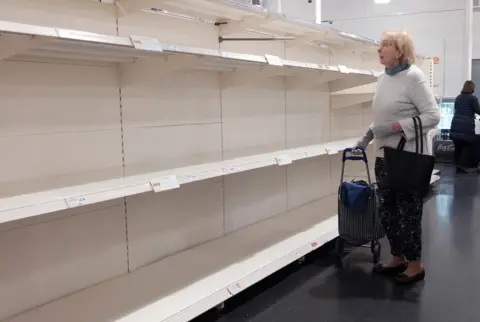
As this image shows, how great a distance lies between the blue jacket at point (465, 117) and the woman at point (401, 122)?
521 centimetres

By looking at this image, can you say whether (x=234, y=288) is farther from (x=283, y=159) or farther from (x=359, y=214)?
(x=359, y=214)

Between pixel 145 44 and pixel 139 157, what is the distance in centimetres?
94

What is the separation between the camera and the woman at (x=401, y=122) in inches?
123

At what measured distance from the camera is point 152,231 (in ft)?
10.1

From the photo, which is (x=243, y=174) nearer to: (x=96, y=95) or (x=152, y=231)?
(x=152, y=231)

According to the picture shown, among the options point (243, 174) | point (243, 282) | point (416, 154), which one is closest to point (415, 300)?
point (416, 154)

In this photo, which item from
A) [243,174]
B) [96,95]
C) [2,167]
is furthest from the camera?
[243,174]

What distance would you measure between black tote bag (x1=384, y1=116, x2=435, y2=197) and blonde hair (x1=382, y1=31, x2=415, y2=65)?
1.29 feet


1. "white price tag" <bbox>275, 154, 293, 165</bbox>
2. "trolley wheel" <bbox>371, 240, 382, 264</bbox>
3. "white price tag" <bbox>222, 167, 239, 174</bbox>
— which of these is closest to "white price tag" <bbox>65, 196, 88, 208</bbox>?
"white price tag" <bbox>222, 167, 239, 174</bbox>

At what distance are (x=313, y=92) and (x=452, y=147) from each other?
5.33m

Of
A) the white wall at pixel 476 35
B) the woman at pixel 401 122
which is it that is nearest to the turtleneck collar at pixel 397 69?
the woman at pixel 401 122

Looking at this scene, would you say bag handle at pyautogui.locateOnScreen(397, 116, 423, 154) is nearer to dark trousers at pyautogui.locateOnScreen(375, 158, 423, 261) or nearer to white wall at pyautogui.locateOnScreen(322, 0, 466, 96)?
dark trousers at pyautogui.locateOnScreen(375, 158, 423, 261)

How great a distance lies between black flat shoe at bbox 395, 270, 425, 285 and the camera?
3.26 meters

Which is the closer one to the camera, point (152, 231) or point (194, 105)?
point (152, 231)
